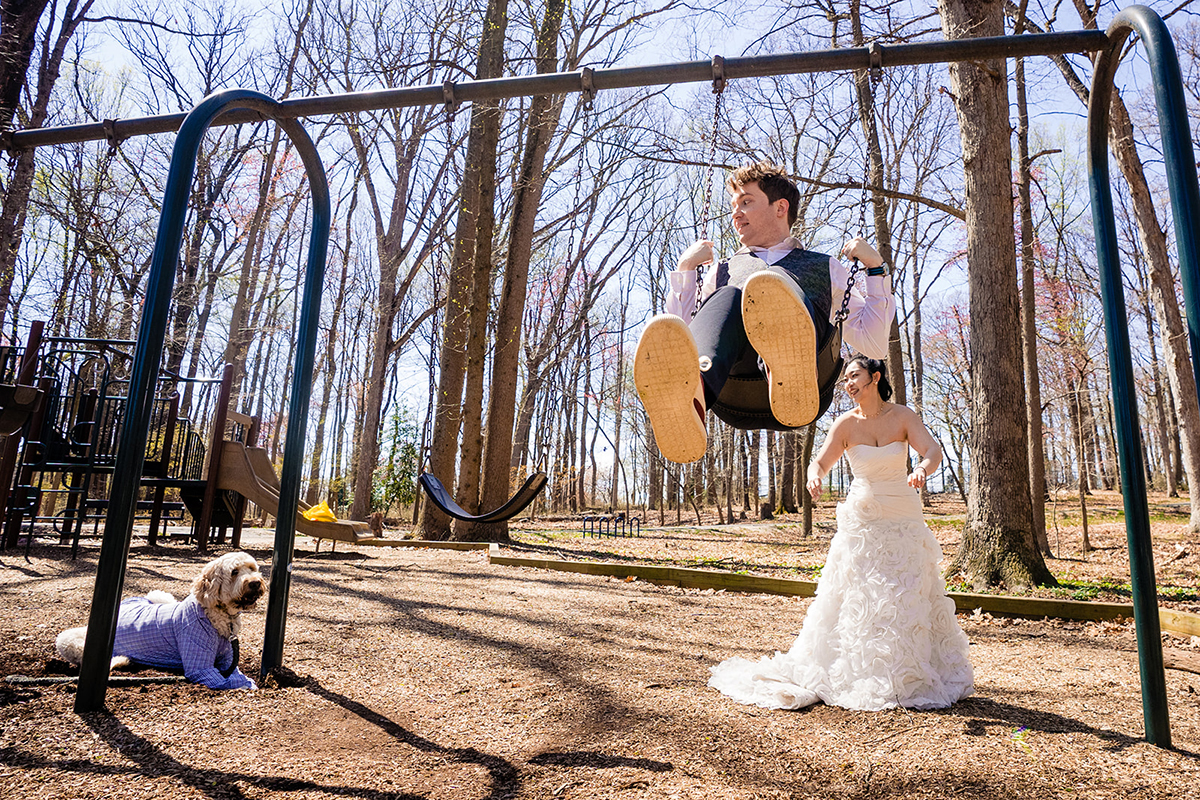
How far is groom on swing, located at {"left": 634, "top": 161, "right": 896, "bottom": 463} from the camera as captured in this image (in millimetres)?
2418

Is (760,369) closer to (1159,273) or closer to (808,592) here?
(808,592)

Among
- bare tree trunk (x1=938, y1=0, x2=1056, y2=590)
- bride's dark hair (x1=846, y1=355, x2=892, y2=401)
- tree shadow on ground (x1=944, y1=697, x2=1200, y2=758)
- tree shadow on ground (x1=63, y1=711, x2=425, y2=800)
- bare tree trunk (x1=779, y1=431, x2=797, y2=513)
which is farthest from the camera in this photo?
bare tree trunk (x1=779, y1=431, x2=797, y2=513)

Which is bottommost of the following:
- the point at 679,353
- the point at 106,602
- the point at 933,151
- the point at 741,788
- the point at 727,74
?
the point at 741,788

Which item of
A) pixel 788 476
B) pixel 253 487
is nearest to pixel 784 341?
pixel 253 487

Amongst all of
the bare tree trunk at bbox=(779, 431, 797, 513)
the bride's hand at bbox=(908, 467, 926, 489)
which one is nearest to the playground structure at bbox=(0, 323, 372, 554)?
the bride's hand at bbox=(908, 467, 926, 489)

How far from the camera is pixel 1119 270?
2.45 m

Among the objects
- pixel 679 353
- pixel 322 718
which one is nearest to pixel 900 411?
pixel 679 353

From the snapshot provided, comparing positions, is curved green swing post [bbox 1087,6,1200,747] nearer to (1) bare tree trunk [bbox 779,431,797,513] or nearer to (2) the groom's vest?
(2) the groom's vest

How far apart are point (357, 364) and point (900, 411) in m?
22.5

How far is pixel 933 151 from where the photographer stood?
40.1ft

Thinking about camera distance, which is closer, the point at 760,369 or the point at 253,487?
the point at 760,369

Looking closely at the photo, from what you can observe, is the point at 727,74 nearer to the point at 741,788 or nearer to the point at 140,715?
the point at 741,788

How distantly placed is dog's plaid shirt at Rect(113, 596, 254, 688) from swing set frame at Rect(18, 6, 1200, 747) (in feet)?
0.60

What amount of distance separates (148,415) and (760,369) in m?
2.23
